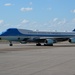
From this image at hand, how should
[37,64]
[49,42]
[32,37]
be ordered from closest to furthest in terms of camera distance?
1. [37,64]
2. [49,42]
3. [32,37]

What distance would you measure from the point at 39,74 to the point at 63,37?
157 feet

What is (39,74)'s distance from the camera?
1215 cm

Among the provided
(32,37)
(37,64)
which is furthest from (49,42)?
(37,64)

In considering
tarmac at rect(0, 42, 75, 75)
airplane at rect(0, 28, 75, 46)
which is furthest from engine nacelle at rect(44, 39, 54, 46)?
tarmac at rect(0, 42, 75, 75)

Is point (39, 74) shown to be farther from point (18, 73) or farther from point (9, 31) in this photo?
point (9, 31)

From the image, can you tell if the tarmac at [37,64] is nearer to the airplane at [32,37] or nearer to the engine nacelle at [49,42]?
the engine nacelle at [49,42]

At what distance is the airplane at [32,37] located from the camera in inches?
2196

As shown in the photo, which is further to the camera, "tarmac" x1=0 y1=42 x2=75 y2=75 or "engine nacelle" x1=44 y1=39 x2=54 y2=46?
"engine nacelle" x1=44 y1=39 x2=54 y2=46

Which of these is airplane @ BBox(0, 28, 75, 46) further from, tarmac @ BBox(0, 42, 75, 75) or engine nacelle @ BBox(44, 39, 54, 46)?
tarmac @ BBox(0, 42, 75, 75)

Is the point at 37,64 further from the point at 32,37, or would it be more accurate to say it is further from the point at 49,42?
the point at 32,37

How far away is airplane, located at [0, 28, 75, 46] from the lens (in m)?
55.8

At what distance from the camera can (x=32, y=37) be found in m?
57.0

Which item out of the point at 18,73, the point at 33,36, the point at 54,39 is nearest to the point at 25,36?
the point at 33,36

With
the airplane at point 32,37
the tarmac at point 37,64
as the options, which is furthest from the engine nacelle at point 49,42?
the tarmac at point 37,64
